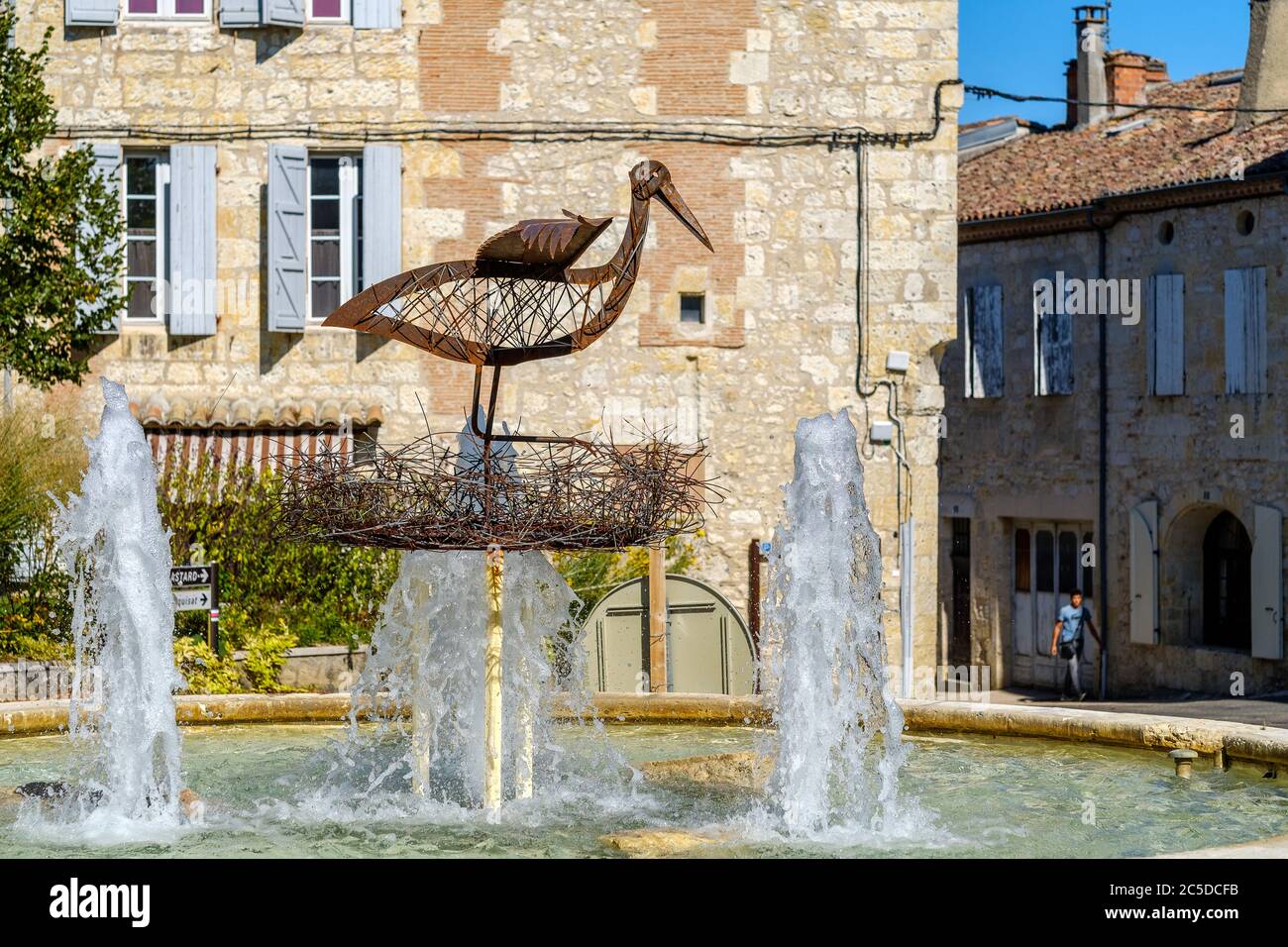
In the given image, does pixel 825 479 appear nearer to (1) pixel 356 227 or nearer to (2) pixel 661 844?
(2) pixel 661 844

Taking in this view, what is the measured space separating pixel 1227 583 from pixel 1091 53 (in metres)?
8.54

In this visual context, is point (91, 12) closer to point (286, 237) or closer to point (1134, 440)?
point (286, 237)

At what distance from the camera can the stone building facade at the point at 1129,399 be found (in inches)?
854

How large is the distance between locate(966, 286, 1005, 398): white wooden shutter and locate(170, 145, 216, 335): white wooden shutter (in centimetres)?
1214

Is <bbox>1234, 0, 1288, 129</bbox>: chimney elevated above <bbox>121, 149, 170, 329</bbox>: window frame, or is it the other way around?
<bbox>1234, 0, 1288, 129</bbox>: chimney

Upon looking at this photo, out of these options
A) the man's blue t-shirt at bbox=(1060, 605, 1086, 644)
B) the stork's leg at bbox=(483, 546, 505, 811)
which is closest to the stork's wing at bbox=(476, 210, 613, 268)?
the stork's leg at bbox=(483, 546, 505, 811)

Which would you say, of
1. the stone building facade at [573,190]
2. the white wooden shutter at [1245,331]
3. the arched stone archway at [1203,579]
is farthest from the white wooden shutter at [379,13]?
the arched stone archway at [1203,579]

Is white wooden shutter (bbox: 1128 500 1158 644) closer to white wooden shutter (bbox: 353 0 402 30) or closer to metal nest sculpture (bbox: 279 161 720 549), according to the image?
white wooden shutter (bbox: 353 0 402 30)

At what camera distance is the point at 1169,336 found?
2300cm

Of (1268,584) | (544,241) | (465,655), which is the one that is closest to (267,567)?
(465,655)

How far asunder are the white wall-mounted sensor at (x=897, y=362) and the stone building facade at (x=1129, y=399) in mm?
5952

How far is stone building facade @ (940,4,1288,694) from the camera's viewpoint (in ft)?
71.2

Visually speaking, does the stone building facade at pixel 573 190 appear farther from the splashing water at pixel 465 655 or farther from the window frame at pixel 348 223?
the splashing water at pixel 465 655
